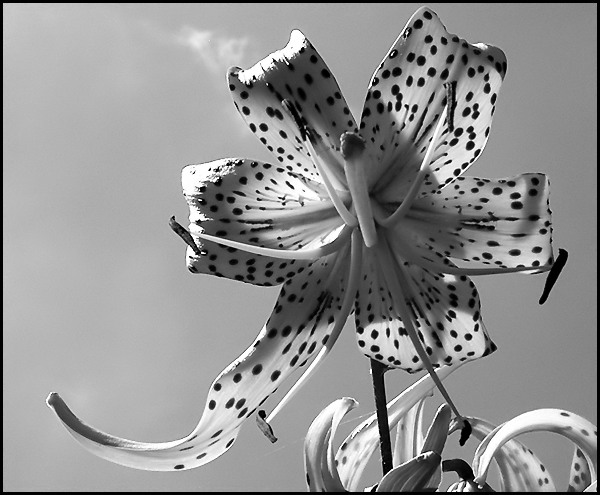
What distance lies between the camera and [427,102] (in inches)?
42.1

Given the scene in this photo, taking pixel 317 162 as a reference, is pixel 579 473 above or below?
below

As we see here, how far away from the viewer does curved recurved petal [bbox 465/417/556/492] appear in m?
1.08

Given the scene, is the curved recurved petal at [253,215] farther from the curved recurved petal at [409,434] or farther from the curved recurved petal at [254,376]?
the curved recurved petal at [409,434]

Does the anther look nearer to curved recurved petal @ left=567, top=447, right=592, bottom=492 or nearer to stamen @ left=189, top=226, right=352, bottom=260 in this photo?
stamen @ left=189, top=226, right=352, bottom=260

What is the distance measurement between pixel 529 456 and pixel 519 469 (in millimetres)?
26

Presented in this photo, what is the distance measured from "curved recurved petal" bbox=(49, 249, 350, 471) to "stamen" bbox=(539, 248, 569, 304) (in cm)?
30

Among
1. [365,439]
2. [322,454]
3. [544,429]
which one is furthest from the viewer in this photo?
[365,439]

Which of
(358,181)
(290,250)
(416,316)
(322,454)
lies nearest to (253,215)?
(290,250)

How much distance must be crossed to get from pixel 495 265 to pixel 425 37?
0.36 m

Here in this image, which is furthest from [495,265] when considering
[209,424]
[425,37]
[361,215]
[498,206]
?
[209,424]

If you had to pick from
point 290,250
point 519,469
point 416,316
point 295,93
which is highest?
point 295,93

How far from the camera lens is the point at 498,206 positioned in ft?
3.60

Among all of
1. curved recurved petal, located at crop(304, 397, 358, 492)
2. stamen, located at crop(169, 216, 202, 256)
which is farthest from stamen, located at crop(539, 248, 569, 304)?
stamen, located at crop(169, 216, 202, 256)

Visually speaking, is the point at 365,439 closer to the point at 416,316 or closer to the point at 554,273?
the point at 416,316
